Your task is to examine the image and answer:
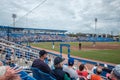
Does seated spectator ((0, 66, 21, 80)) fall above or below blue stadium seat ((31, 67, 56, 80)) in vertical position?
above

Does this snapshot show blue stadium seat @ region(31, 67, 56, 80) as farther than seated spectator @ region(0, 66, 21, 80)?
Yes

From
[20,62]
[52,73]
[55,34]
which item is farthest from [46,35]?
[52,73]

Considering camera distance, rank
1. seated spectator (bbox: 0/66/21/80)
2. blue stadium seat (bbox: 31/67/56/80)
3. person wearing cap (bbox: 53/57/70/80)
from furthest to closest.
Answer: person wearing cap (bbox: 53/57/70/80), blue stadium seat (bbox: 31/67/56/80), seated spectator (bbox: 0/66/21/80)

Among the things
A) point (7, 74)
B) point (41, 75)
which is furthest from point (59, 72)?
point (7, 74)

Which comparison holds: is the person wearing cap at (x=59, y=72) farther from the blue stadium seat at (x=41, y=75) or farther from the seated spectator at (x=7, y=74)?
the seated spectator at (x=7, y=74)

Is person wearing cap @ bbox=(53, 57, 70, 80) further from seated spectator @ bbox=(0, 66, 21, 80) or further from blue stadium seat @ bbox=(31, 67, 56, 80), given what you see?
seated spectator @ bbox=(0, 66, 21, 80)

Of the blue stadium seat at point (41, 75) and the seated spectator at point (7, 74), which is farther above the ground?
the seated spectator at point (7, 74)

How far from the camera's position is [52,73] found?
4.23 metres

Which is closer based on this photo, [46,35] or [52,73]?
[52,73]

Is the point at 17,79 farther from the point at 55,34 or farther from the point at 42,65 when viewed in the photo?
the point at 55,34

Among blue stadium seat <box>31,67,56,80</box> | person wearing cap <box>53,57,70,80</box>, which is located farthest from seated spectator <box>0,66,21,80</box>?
person wearing cap <box>53,57,70,80</box>

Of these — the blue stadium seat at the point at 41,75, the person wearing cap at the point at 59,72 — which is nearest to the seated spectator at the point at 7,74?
the blue stadium seat at the point at 41,75

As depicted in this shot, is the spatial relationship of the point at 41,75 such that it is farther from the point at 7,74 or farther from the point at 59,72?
the point at 7,74

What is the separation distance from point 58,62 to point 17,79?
2.34m
